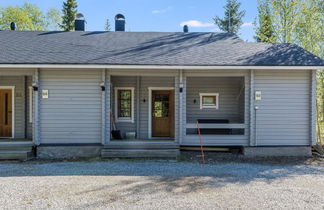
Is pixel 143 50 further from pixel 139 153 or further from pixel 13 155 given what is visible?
pixel 13 155

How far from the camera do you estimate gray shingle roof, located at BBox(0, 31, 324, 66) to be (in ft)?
27.4

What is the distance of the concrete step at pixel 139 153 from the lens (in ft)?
26.9

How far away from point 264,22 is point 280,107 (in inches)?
492

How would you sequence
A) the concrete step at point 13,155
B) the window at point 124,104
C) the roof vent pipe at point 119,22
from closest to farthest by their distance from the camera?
the concrete step at point 13,155
the window at point 124,104
the roof vent pipe at point 119,22

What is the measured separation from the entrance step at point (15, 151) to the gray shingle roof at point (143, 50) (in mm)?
2561

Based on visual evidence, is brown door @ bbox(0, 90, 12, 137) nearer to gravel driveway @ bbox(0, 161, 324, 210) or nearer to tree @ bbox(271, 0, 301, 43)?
gravel driveway @ bbox(0, 161, 324, 210)

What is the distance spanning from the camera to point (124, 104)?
34.1ft

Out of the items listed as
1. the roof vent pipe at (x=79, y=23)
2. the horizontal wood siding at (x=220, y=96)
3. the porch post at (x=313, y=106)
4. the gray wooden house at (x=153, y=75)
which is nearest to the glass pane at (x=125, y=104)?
the gray wooden house at (x=153, y=75)

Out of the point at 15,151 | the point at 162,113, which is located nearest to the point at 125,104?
the point at 162,113

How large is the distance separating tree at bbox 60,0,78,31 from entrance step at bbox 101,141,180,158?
25668mm

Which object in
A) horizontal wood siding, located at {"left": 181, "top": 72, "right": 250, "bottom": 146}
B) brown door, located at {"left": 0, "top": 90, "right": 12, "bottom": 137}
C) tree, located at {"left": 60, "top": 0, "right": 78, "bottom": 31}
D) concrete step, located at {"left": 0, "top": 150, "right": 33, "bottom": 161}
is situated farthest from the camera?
tree, located at {"left": 60, "top": 0, "right": 78, "bottom": 31}

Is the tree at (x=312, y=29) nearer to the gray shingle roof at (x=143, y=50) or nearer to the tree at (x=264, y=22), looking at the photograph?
the tree at (x=264, y=22)

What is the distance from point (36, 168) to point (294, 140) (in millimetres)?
7770

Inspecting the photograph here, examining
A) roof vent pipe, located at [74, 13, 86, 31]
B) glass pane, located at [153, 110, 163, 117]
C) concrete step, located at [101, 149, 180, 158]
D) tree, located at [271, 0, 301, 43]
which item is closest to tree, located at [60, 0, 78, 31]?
roof vent pipe, located at [74, 13, 86, 31]
